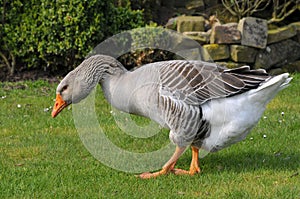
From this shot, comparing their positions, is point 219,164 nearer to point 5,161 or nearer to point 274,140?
point 274,140

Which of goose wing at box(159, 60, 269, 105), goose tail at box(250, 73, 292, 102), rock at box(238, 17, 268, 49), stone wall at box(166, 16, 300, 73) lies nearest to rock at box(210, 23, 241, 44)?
stone wall at box(166, 16, 300, 73)

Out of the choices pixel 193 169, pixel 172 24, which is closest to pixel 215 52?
pixel 172 24

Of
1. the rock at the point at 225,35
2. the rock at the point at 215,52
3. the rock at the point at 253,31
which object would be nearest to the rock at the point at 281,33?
the rock at the point at 253,31

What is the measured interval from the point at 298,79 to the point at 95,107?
11.6 feet

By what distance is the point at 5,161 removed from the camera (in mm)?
6148

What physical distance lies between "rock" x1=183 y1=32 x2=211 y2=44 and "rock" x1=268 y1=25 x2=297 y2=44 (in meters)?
1.08

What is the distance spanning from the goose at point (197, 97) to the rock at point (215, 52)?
4.62 m

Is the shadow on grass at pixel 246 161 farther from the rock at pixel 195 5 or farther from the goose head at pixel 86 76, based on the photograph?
the rock at pixel 195 5

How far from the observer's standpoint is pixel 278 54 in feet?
35.5

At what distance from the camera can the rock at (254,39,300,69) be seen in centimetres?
1060

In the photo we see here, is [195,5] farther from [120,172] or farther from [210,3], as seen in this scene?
[120,172]

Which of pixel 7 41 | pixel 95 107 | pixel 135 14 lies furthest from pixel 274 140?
pixel 7 41

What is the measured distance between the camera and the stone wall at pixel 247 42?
1034cm

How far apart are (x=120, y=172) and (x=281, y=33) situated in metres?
5.88
